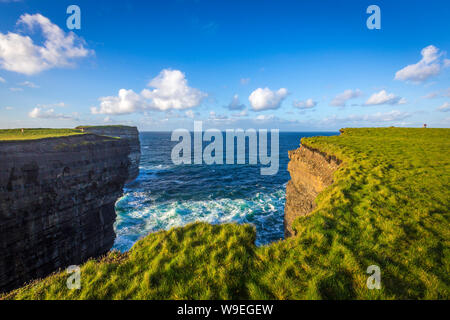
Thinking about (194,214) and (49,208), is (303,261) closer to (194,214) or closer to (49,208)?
(194,214)

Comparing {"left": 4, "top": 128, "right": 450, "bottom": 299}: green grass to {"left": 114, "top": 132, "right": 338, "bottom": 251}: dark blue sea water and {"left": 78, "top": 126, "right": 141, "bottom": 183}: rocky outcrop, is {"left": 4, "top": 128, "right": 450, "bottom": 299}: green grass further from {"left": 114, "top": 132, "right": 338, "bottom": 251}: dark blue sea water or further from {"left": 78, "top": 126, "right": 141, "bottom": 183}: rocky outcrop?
{"left": 78, "top": 126, "right": 141, "bottom": 183}: rocky outcrop

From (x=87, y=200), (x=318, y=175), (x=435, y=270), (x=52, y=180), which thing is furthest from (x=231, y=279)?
(x=87, y=200)

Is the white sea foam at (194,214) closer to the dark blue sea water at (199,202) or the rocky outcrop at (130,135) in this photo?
the dark blue sea water at (199,202)

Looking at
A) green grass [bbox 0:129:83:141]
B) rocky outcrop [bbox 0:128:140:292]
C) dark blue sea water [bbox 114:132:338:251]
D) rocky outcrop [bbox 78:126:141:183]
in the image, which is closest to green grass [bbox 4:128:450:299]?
dark blue sea water [bbox 114:132:338:251]

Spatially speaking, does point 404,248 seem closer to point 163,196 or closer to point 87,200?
point 87,200

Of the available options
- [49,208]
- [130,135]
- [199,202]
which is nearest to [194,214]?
[199,202]
